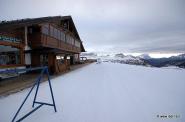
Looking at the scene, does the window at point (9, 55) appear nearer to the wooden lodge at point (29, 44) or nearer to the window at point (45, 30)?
the wooden lodge at point (29, 44)

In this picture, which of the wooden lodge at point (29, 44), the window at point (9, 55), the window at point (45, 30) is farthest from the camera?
the window at point (45, 30)

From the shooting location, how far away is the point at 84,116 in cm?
396

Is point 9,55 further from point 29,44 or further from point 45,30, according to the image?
point 45,30

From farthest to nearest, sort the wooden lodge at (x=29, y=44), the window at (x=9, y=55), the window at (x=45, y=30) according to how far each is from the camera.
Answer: the window at (x=45, y=30) → the window at (x=9, y=55) → the wooden lodge at (x=29, y=44)

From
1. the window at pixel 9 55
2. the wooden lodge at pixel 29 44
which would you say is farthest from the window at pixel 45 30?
the window at pixel 9 55

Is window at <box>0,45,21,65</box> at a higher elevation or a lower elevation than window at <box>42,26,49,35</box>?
lower

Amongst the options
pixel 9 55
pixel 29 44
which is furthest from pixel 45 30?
pixel 9 55

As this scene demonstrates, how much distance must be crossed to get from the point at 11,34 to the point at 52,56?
4.12 meters

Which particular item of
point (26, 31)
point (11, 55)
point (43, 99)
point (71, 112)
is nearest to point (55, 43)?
point (26, 31)

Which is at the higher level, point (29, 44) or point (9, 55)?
point (29, 44)

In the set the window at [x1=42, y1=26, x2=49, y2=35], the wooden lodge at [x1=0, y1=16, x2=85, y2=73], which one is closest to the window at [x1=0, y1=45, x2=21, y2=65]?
the wooden lodge at [x1=0, y1=16, x2=85, y2=73]

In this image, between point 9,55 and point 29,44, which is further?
point 29,44

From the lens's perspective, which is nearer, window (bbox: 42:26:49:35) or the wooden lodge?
the wooden lodge

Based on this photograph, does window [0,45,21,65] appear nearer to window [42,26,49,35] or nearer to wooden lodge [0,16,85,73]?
wooden lodge [0,16,85,73]
